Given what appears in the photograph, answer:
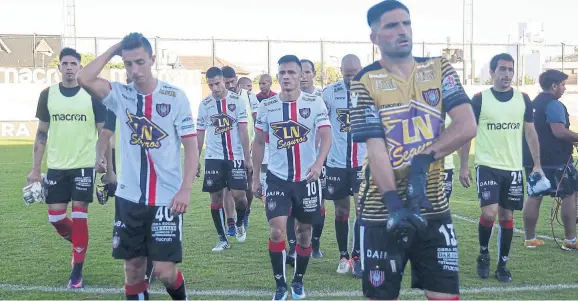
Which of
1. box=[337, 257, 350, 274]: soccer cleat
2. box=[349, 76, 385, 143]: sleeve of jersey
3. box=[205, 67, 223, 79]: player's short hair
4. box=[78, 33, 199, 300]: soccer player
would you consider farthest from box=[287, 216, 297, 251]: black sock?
box=[349, 76, 385, 143]: sleeve of jersey

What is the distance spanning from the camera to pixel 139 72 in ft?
17.3

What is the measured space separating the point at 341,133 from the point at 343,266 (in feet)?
5.21

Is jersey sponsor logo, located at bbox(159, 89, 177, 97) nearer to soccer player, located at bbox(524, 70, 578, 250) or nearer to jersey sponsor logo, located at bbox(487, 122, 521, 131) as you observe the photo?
jersey sponsor logo, located at bbox(487, 122, 521, 131)

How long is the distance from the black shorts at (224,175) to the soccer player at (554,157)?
3.82 m

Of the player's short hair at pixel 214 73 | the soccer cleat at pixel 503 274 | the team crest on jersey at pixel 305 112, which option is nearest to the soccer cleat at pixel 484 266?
the soccer cleat at pixel 503 274

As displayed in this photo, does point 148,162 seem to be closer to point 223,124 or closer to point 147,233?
point 147,233

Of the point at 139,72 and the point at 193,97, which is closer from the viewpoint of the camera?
the point at 139,72

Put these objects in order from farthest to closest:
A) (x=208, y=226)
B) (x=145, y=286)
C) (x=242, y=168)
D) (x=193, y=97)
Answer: (x=193, y=97), (x=208, y=226), (x=242, y=168), (x=145, y=286)

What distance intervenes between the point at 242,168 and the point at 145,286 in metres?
4.41

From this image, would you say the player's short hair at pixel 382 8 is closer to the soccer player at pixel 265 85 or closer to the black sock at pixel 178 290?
the black sock at pixel 178 290

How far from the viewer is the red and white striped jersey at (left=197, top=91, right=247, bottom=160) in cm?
996

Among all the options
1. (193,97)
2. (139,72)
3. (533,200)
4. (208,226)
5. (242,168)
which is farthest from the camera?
(193,97)

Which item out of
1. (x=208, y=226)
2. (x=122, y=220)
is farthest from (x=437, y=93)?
(x=208, y=226)

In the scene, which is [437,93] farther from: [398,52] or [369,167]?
[369,167]
